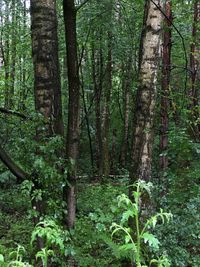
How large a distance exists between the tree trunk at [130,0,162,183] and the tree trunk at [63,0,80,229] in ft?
3.22

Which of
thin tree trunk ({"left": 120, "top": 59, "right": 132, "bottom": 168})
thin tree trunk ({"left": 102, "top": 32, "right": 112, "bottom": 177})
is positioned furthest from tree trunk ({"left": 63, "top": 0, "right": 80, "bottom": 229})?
thin tree trunk ({"left": 120, "top": 59, "right": 132, "bottom": 168})

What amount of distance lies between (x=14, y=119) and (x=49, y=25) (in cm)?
139

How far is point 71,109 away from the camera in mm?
4375

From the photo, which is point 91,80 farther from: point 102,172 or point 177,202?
point 177,202

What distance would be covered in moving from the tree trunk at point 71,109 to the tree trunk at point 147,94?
982 mm

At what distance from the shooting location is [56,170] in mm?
4215

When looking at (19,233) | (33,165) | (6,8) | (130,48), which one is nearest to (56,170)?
(33,165)

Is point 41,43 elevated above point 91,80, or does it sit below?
above

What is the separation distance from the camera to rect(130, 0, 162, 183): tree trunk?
5062 millimetres

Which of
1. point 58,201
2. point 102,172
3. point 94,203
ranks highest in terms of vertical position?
point 58,201

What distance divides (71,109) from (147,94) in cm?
119

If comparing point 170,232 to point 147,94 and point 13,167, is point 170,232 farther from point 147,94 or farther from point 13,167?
point 13,167

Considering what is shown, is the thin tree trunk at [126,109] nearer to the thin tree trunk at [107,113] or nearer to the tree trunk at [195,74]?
the thin tree trunk at [107,113]

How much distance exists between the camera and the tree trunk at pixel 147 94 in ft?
16.6
